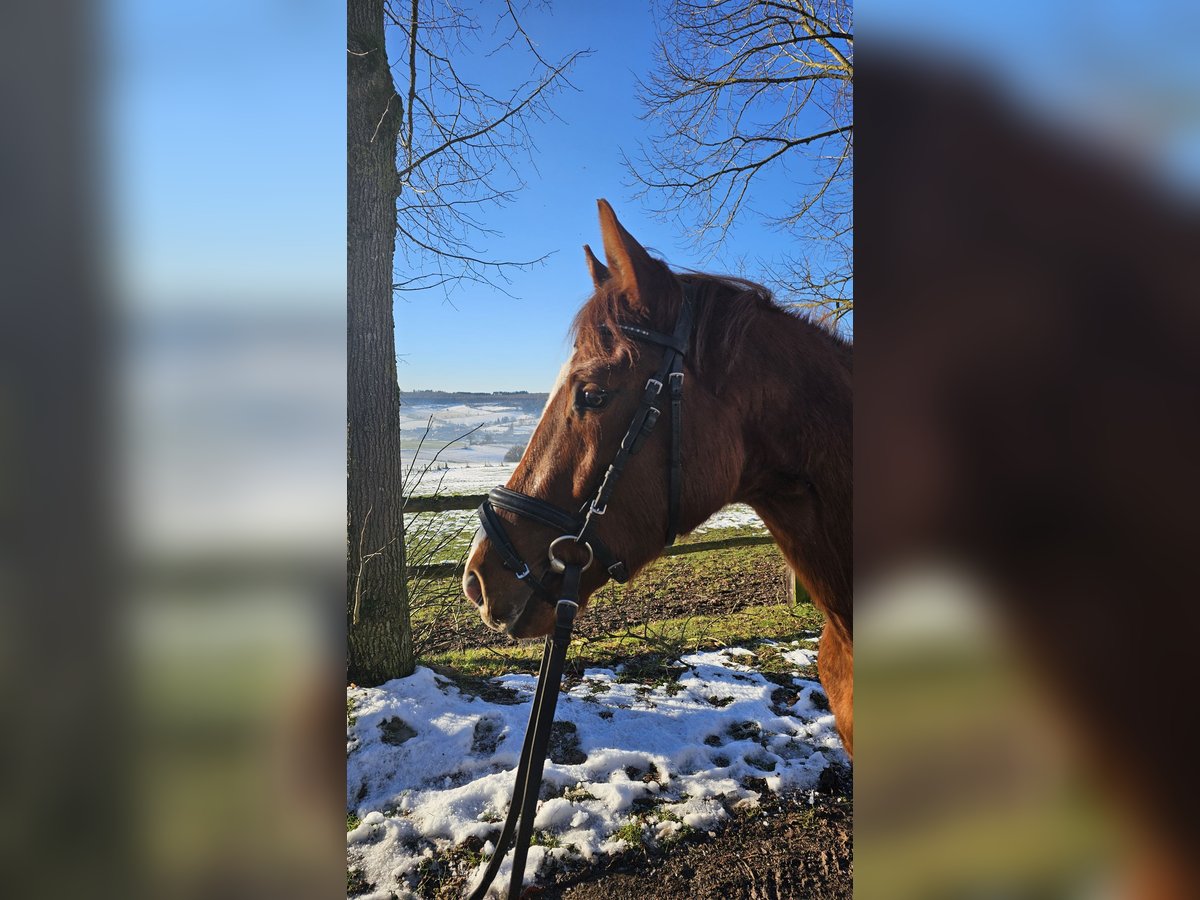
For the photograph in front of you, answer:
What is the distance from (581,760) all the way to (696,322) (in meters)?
1.73

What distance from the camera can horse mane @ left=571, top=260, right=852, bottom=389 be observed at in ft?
4.16

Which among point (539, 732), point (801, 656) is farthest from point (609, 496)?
point (801, 656)

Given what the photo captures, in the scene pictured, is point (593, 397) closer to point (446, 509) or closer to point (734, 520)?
point (446, 509)

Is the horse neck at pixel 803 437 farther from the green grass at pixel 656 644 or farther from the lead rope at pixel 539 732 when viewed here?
the green grass at pixel 656 644

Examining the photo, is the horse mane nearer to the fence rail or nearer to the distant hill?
the distant hill

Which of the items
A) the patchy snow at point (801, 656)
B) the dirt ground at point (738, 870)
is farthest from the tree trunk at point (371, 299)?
the patchy snow at point (801, 656)

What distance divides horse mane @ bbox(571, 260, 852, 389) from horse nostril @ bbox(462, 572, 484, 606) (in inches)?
26.2

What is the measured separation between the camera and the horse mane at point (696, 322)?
1.27m

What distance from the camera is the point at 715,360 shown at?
1.29 meters

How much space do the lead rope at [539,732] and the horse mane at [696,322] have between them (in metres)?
0.58
